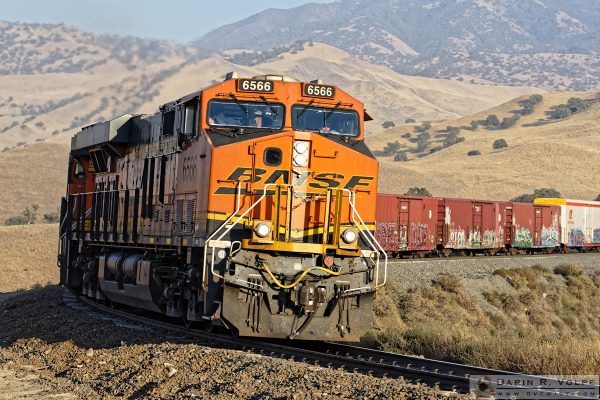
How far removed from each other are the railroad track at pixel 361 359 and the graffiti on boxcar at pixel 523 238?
3376cm

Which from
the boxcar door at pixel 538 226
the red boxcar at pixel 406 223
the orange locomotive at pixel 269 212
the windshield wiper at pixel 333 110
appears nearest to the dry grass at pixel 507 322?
the orange locomotive at pixel 269 212

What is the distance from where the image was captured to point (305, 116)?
51.4ft

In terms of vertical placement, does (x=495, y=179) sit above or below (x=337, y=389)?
above

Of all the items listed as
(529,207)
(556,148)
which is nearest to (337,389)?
(529,207)

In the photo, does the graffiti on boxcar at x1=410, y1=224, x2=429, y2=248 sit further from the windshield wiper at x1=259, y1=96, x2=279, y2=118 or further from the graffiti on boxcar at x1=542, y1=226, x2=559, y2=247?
the windshield wiper at x1=259, y1=96, x2=279, y2=118

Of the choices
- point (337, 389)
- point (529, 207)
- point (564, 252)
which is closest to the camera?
point (337, 389)

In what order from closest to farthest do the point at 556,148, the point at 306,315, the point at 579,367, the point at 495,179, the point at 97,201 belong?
the point at 579,367
the point at 306,315
the point at 97,201
the point at 495,179
the point at 556,148

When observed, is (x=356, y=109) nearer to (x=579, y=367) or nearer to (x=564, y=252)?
(x=579, y=367)

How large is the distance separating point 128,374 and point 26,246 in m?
47.0

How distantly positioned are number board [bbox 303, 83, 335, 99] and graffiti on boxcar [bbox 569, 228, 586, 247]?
43.2m

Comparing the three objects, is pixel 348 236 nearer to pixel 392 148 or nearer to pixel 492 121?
pixel 392 148

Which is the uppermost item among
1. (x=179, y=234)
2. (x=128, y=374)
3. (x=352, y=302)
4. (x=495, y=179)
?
(x=495, y=179)

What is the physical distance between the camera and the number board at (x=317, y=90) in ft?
51.5

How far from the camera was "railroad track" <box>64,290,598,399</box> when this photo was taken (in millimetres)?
11852
